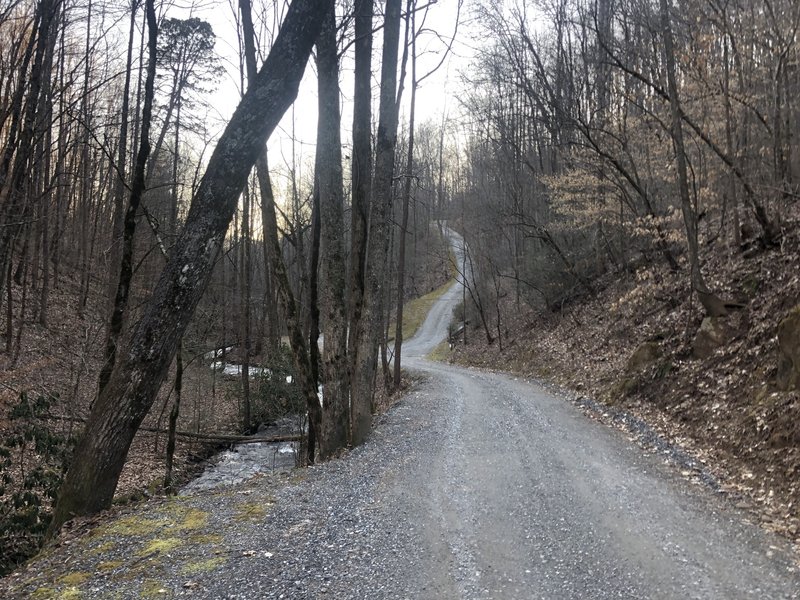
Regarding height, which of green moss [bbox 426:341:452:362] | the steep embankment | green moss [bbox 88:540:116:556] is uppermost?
the steep embankment

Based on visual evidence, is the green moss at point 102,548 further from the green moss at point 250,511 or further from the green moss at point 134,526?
the green moss at point 250,511

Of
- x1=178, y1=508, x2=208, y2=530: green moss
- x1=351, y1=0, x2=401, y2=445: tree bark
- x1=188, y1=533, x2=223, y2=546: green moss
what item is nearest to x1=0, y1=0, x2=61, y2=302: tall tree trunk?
x1=351, y1=0, x2=401, y2=445: tree bark

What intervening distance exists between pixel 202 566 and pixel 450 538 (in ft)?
6.68

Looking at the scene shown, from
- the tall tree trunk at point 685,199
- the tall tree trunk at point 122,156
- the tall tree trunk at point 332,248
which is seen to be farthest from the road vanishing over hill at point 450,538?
the tall tree trunk at point 122,156

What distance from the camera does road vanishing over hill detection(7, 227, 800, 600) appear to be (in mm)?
3789

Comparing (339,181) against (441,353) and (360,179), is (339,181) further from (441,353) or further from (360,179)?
(441,353)

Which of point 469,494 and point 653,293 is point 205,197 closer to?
point 469,494

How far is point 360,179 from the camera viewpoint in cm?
905

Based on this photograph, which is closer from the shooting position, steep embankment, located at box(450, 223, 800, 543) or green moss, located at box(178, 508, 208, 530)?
green moss, located at box(178, 508, 208, 530)

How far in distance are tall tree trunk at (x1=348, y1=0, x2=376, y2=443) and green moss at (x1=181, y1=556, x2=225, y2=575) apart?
4666 mm

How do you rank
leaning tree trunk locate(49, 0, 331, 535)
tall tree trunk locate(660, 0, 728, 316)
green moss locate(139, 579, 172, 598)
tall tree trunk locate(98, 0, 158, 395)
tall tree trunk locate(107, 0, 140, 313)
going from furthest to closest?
tall tree trunk locate(107, 0, 140, 313) < tall tree trunk locate(660, 0, 728, 316) < tall tree trunk locate(98, 0, 158, 395) < leaning tree trunk locate(49, 0, 331, 535) < green moss locate(139, 579, 172, 598)

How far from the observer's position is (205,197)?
479 cm

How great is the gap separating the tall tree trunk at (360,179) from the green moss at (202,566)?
4.67 metres

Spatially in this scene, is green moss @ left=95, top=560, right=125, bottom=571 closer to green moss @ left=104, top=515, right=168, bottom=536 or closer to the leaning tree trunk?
green moss @ left=104, top=515, right=168, bottom=536
